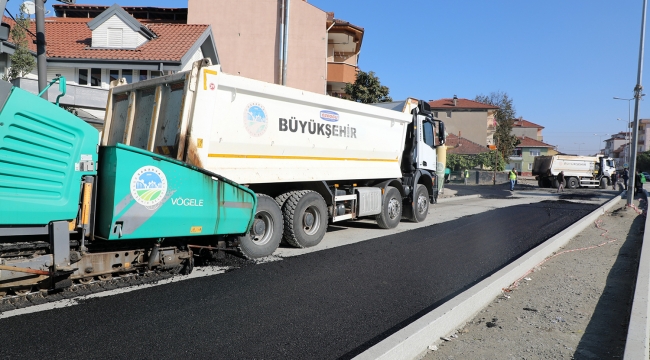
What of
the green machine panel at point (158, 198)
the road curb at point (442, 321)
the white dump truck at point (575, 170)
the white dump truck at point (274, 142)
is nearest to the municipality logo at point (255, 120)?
the white dump truck at point (274, 142)

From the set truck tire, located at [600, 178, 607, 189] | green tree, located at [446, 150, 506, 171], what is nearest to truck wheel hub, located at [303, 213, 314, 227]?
truck tire, located at [600, 178, 607, 189]

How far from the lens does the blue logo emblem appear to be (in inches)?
357

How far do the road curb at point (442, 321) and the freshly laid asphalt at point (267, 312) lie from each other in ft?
1.20

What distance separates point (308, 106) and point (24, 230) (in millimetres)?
5218

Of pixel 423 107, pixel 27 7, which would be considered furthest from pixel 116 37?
pixel 423 107

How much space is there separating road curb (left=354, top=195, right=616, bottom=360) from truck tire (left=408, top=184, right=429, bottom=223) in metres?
5.42

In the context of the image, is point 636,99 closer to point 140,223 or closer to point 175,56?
point 175,56

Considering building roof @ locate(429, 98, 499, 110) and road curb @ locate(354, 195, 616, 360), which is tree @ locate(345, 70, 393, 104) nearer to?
road curb @ locate(354, 195, 616, 360)

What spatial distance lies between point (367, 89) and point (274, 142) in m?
19.0

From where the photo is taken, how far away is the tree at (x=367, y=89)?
26.2 meters

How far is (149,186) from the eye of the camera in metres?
5.26

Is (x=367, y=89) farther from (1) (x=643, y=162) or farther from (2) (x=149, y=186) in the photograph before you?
(1) (x=643, y=162)

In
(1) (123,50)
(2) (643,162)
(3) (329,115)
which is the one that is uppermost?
(1) (123,50)

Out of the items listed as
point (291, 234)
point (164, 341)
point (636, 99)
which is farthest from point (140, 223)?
point (636, 99)
